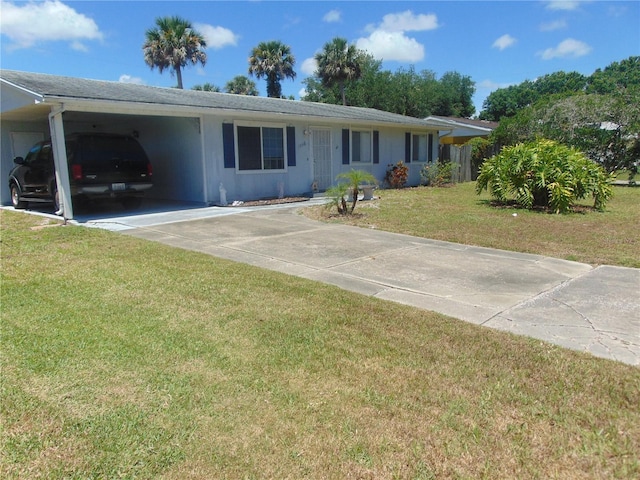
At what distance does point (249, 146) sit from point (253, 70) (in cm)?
2876

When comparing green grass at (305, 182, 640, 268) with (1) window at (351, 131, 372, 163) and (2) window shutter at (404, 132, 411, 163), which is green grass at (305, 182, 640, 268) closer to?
(1) window at (351, 131, 372, 163)

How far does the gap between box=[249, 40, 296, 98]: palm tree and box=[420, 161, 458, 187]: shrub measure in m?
22.9

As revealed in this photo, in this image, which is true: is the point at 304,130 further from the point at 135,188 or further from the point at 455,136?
the point at 455,136

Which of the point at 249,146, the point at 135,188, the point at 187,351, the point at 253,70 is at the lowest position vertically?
the point at 187,351

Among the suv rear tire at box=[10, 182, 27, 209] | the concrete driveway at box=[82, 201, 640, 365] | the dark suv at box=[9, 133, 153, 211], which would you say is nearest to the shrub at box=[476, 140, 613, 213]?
the concrete driveway at box=[82, 201, 640, 365]

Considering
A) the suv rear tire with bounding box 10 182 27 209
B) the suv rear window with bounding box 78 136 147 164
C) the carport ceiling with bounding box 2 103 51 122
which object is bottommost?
the suv rear tire with bounding box 10 182 27 209

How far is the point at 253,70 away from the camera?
39656 mm

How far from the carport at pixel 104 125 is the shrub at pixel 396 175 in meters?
8.82

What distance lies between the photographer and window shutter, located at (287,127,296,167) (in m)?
14.9

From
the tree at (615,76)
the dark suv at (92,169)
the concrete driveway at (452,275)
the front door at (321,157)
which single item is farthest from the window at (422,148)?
the tree at (615,76)

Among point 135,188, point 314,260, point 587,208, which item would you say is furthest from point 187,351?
point 587,208

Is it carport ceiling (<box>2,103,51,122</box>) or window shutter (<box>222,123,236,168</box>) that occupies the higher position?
carport ceiling (<box>2,103,51,122</box>)

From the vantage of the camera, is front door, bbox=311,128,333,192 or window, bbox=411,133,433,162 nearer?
front door, bbox=311,128,333,192

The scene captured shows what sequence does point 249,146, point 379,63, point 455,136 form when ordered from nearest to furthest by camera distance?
point 249,146 < point 455,136 < point 379,63
